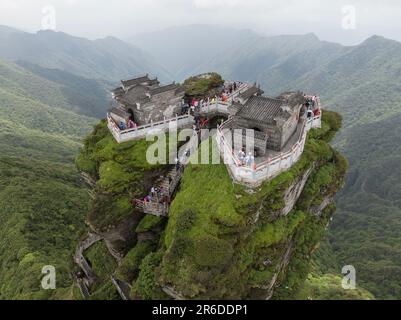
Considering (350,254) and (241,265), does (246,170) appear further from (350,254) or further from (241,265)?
(350,254)

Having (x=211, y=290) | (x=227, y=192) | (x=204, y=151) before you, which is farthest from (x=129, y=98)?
(x=211, y=290)

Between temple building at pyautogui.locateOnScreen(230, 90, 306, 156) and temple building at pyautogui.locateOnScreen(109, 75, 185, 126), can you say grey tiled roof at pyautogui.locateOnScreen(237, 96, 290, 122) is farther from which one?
temple building at pyautogui.locateOnScreen(109, 75, 185, 126)

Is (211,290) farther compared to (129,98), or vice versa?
(129,98)

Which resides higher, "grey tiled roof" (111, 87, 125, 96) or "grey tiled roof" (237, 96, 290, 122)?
"grey tiled roof" (111, 87, 125, 96)

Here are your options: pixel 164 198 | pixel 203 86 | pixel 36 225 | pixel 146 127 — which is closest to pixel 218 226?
pixel 164 198

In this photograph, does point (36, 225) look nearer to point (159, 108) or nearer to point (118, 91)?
point (118, 91)

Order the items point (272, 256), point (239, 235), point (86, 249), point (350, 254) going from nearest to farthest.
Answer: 1. point (239, 235)
2. point (272, 256)
3. point (86, 249)
4. point (350, 254)

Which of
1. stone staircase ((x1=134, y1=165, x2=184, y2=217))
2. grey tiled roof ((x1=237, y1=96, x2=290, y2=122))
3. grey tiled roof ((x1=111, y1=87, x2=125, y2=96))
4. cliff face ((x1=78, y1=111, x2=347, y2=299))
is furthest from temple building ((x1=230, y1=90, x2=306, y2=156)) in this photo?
grey tiled roof ((x1=111, y1=87, x2=125, y2=96))
